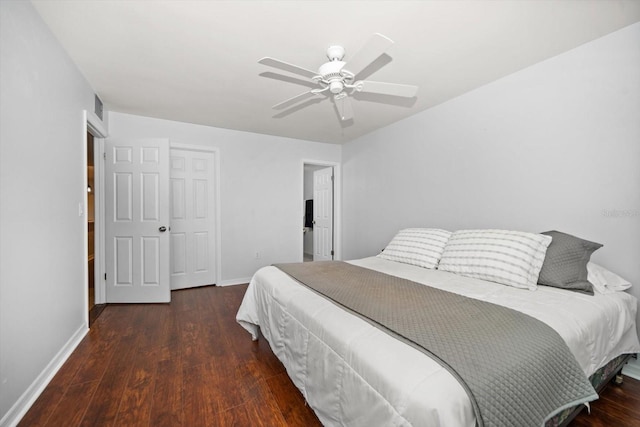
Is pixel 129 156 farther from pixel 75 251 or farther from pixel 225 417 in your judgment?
pixel 225 417

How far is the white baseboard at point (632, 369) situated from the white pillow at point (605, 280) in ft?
1.71

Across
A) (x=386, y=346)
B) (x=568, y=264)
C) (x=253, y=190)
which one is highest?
(x=253, y=190)

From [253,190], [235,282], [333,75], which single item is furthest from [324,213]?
[333,75]

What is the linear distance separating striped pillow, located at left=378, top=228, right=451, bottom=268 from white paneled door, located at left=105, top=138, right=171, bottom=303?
8.75 feet

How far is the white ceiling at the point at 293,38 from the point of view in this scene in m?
1.65

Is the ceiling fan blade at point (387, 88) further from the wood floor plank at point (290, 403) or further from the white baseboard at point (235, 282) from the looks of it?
the white baseboard at point (235, 282)

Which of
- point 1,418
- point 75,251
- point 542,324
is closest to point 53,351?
point 1,418

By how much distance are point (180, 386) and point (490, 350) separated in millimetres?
1766

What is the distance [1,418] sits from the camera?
4.31ft

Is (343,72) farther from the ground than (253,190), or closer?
farther from the ground

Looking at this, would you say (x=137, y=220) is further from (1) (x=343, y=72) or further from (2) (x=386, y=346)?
(2) (x=386, y=346)

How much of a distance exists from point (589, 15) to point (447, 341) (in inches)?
88.3

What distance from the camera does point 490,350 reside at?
992mm

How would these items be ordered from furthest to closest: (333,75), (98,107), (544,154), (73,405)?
(98,107), (544,154), (333,75), (73,405)
